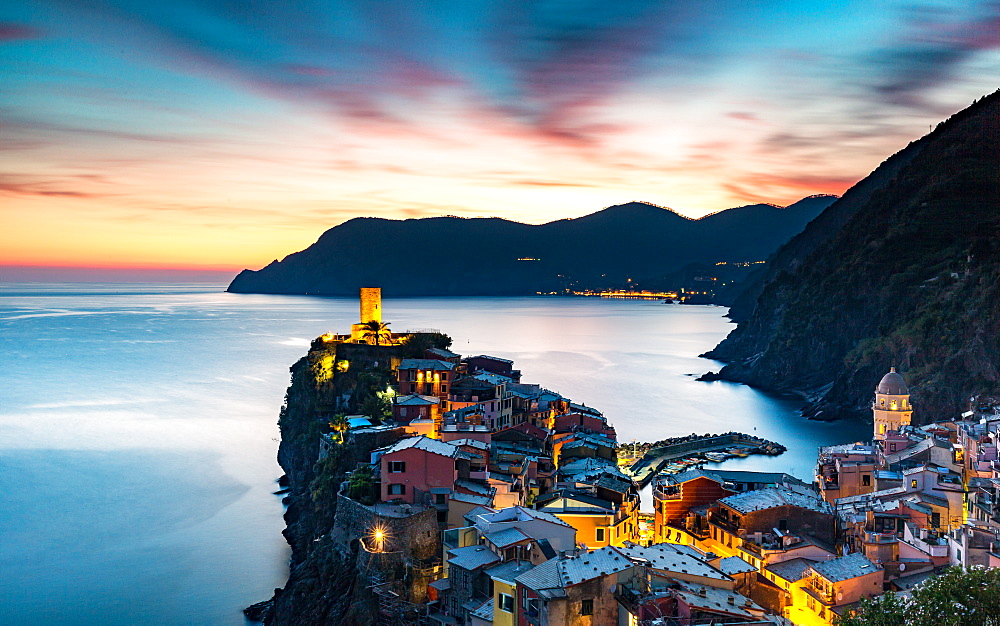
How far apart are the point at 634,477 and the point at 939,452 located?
11749 mm

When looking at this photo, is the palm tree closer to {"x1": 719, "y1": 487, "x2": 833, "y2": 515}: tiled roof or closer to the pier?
the pier

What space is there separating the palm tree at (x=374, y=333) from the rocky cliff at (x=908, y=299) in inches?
1032

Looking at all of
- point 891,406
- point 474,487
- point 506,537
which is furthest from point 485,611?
Result: point 891,406

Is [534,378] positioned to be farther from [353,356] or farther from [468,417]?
[468,417]

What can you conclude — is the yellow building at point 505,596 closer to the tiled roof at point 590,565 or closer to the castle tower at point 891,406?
the tiled roof at point 590,565

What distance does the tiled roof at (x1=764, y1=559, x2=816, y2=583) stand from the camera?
14.8 metres

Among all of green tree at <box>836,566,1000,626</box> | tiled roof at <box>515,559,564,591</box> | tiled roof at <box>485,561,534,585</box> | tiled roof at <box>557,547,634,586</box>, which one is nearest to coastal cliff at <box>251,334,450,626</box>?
tiled roof at <box>485,561,534,585</box>

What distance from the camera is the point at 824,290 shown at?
6125cm

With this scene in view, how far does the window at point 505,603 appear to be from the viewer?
12219 millimetres

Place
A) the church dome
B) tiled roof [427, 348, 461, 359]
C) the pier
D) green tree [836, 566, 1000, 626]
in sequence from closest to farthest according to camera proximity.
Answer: green tree [836, 566, 1000, 626]
tiled roof [427, 348, 461, 359]
the church dome
the pier

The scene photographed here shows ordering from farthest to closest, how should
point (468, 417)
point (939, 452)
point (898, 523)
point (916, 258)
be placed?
point (916, 258)
point (468, 417)
point (939, 452)
point (898, 523)

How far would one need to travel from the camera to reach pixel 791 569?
15305 millimetres

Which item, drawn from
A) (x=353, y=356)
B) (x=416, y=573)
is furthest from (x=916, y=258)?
(x=416, y=573)

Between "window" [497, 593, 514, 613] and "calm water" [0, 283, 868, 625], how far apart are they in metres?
12.0
